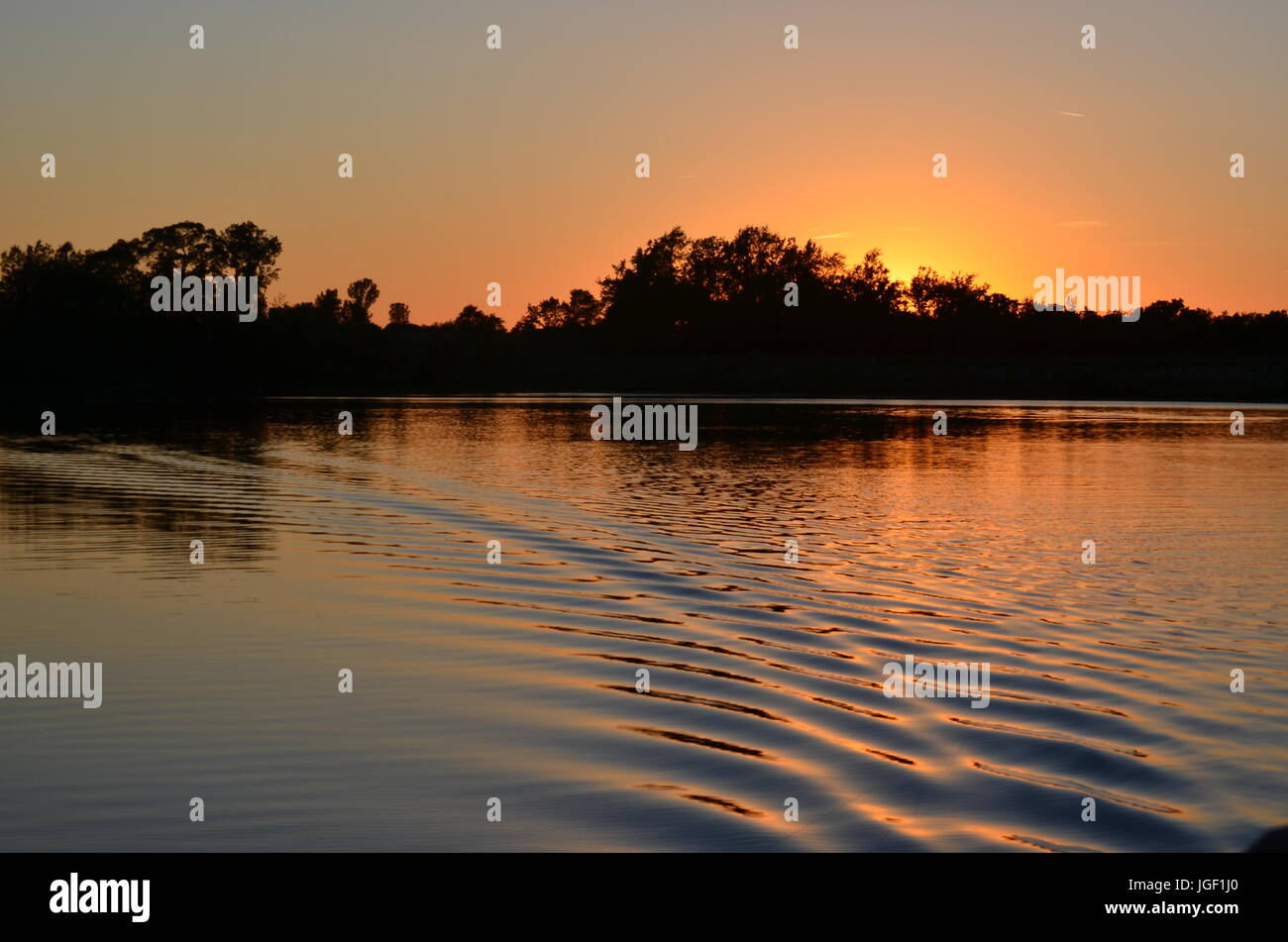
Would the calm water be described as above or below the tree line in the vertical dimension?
below

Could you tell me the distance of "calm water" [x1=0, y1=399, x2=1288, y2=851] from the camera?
27.2 ft

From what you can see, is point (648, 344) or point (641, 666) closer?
point (641, 666)

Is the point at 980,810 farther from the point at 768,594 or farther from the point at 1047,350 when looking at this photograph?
the point at 1047,350

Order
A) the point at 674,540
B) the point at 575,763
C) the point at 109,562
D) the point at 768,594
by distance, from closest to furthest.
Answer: the point at 575,763 → the point at 768,594 → the point at 109,562 → the point at 674,540

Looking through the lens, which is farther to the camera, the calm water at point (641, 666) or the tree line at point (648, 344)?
the tree line at point (648, 344)

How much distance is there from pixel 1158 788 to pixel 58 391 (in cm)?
12630

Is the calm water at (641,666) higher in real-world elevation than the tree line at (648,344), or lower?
lower

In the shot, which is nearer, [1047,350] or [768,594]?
[768,594]

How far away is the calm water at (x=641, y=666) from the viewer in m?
8.30

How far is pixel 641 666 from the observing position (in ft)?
41.2

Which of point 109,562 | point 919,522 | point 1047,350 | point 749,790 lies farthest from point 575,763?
point 1047,350

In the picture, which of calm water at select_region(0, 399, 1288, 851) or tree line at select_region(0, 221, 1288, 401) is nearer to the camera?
calm water at select_region(0, 399, 1288, 851)

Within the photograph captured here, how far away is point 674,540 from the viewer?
70.3 ft
